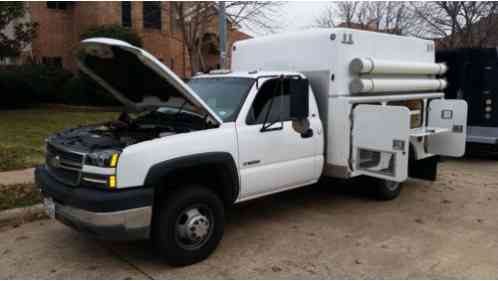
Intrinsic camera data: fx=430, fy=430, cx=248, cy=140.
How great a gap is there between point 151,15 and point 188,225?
1992 centimetres

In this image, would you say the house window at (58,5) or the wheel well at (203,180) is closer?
the wheel well at (203,180)

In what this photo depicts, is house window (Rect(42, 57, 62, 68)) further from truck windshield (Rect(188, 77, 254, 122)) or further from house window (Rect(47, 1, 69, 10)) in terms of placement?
truck windshield (Rect(188, 77, 254, 122))

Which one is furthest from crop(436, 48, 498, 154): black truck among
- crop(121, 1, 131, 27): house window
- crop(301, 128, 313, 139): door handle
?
crop(121, 1, 131, 27): house window

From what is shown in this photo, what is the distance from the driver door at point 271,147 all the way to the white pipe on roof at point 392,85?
37.1 inches

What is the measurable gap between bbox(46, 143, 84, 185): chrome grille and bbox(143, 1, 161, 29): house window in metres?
18.4

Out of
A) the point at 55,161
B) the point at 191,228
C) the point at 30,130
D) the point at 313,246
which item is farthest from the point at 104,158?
the point at 30,130

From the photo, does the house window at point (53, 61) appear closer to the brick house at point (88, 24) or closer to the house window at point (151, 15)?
the brick house at point (88, 24)

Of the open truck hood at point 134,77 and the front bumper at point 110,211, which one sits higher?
the open truck hood at point 134,77

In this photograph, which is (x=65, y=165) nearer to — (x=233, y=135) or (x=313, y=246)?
(x=233, y=135)

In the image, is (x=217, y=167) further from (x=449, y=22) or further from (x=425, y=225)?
(x=449, y=22)

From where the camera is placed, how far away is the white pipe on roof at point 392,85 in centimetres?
579

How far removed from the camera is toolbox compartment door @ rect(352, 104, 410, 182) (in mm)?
5344

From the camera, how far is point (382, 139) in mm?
5543

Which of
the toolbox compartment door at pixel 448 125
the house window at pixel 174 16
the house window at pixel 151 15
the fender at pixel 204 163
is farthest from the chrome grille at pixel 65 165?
the house window at pixel 151 15
